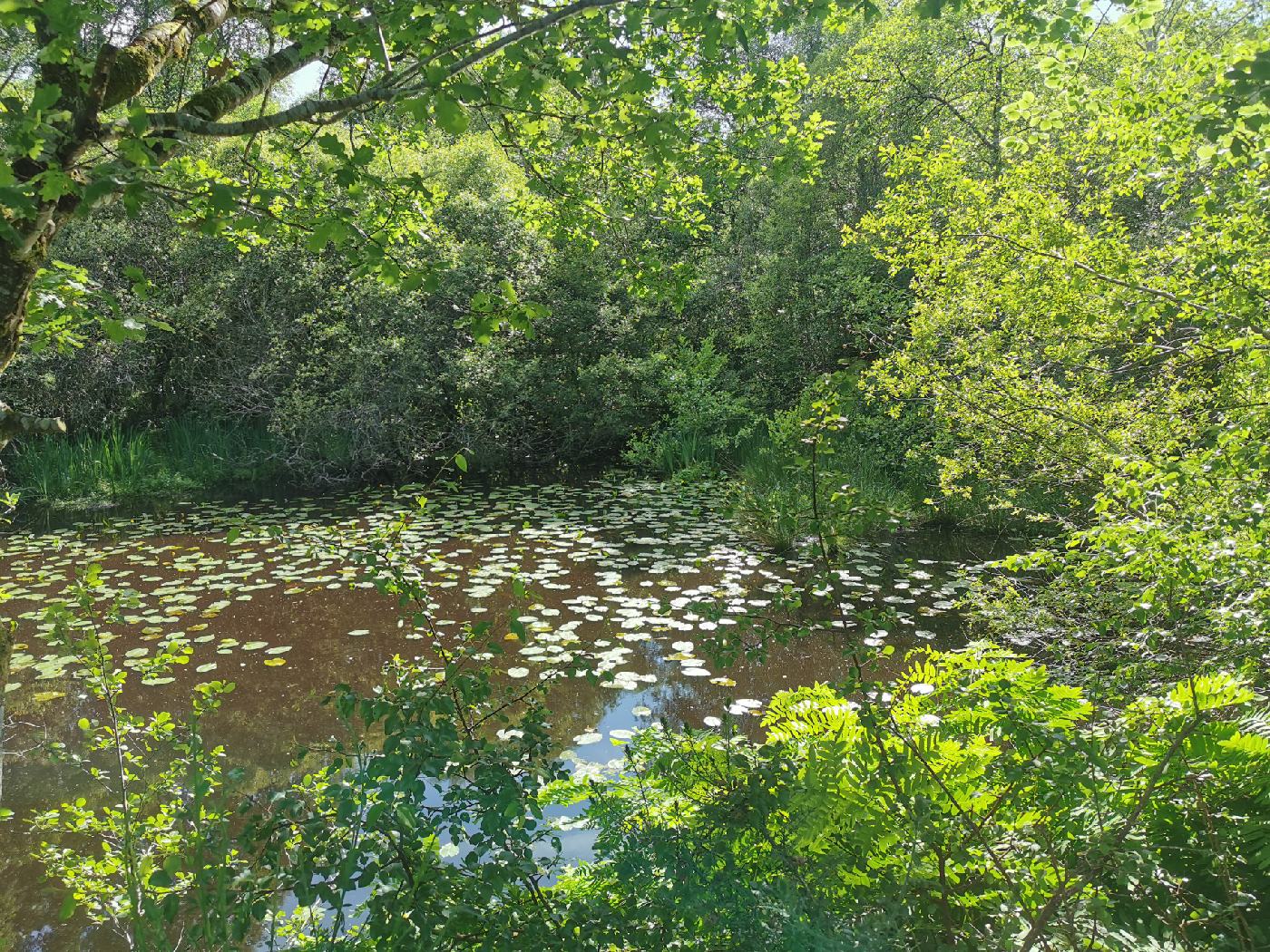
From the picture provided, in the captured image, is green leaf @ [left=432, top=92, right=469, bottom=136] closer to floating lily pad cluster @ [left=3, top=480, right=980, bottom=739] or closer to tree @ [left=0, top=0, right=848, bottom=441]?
tree @ [left=0, top=0, right=848, bottom=441]

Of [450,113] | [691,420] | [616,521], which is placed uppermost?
[450,113]

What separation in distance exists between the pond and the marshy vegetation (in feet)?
0.14

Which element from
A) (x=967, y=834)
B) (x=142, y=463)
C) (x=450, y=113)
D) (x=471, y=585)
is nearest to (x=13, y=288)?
(x=450, y=113)

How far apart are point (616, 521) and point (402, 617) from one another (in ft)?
18.6

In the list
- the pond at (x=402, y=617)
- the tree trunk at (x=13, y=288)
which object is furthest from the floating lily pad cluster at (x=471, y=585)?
the tree trunk at (x=13, y=288)

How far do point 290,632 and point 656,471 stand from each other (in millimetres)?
6334

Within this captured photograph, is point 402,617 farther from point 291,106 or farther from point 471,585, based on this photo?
point 471,585

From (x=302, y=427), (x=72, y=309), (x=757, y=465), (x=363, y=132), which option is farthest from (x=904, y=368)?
(x=302, y=427)

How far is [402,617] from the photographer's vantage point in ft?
8.88

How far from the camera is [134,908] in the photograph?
1.60 m

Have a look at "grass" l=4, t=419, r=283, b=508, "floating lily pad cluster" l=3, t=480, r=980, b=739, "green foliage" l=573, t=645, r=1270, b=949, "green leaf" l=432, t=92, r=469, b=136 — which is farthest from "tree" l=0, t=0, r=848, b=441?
"grass" l=4, t=419, r=283, b=508

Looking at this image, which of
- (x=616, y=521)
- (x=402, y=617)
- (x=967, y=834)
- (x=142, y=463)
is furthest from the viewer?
(x=142, y=463)

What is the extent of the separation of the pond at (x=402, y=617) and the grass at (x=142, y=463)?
1613 millimetres

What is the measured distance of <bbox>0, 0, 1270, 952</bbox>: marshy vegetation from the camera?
5.66 ft
